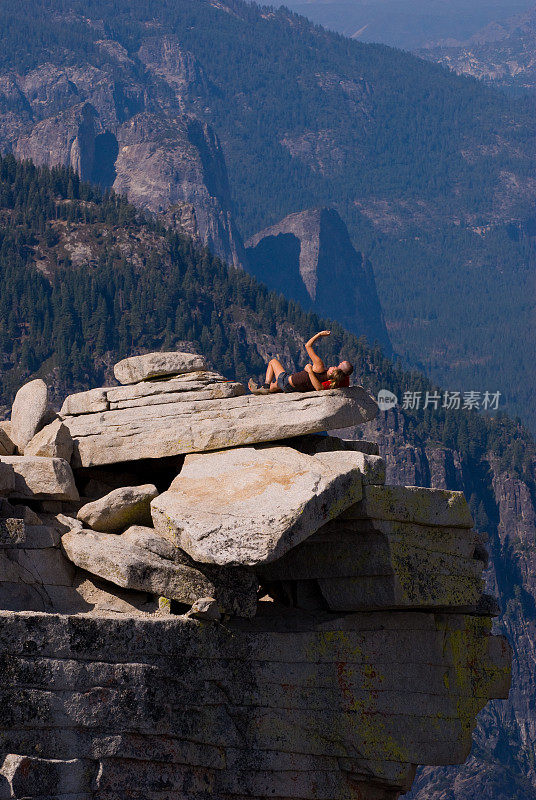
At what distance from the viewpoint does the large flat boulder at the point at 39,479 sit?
2709cm

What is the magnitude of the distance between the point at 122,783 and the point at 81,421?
9593mm

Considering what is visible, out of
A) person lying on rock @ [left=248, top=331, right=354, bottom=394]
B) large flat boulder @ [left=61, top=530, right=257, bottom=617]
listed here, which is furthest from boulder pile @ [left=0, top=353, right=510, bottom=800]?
person lying on rock @ [left=248, top=331, right=354, bottom=394]

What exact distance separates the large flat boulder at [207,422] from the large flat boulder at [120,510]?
6.55ft

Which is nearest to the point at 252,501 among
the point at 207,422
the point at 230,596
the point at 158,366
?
the point at 230,596

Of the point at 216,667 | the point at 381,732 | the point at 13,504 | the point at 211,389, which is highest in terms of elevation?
the point at 211,389

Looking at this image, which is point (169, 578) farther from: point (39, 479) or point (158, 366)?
point (158, 366)

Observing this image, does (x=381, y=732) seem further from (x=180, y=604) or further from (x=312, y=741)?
(x=180, y=604)

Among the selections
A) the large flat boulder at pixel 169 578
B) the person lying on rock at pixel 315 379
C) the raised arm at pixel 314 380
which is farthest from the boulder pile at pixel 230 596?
the raised arm at pixel 314 380

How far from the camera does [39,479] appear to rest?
27266mm

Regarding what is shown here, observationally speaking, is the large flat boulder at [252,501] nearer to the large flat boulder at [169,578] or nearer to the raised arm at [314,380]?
the large flat boulder at [169,578]

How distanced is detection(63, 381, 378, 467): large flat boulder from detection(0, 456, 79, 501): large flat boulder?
6.17ft

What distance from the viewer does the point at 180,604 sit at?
25.3 meters

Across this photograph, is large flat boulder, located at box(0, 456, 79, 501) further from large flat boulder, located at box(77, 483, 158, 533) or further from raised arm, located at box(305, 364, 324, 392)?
raised arm, located at box(305, 364, 324, 392)

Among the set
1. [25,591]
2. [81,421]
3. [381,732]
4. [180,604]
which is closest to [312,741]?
[381,732]
